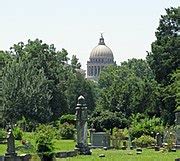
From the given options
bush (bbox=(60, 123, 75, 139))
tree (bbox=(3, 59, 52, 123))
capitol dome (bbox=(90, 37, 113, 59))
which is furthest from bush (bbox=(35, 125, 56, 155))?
capitol dome (bbox=(90, 37, 113, 59))

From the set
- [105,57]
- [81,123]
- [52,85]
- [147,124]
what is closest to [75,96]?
[52,85]

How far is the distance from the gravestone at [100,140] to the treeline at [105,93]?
6515 mm

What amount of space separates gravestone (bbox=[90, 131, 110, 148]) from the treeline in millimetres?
6515

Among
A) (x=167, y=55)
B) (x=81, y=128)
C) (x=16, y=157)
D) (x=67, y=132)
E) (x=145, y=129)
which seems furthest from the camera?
(x=167, y=55)

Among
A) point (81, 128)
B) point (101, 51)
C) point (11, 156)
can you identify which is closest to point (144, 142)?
point (81, 128)

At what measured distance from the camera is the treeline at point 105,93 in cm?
5500

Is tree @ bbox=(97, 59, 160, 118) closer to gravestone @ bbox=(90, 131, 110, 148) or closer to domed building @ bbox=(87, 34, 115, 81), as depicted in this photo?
gravestone @ bbox=(90, 131, 110, 148)

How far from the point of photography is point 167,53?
5772 cm

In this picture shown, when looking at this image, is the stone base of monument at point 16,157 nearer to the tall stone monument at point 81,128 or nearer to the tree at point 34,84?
the tall stone monument at point 81,128

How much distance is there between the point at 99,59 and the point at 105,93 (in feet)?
342

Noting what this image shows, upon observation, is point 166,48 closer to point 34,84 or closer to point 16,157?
point 34,84

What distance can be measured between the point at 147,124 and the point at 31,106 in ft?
58.3

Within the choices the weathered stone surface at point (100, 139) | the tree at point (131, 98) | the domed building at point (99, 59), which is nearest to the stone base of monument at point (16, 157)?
the weathered stone surface at point (100, 139)

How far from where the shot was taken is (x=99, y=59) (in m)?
184
